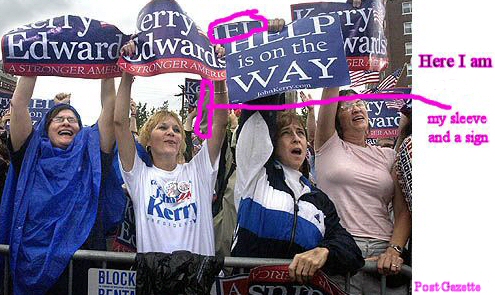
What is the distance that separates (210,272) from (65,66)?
125 cm

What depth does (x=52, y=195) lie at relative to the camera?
249 centimetres

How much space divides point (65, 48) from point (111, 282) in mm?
1134

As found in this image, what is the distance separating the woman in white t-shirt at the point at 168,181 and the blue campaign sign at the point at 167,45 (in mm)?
104

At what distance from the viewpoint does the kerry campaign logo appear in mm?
2373

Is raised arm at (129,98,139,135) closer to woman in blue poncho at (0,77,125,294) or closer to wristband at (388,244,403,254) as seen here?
woman in blue poncho at (0,77,125,294)

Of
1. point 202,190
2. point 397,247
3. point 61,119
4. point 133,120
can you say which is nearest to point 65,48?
point 61,119

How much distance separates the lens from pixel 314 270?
2.03 metres

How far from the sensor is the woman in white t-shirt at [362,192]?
239 centimetres

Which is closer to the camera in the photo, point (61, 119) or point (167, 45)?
point (167, 45)

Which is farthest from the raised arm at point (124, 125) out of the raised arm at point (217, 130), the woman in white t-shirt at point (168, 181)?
the raised arm at point (217, 130)

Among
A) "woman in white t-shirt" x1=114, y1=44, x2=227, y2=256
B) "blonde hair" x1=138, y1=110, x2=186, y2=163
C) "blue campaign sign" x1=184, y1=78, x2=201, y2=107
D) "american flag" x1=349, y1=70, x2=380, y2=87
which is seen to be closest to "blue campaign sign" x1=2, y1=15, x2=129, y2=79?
"woman in white t-shirt" x1=114, y1=44, x2=227, y2=256

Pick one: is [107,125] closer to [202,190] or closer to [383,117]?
[202,190]
